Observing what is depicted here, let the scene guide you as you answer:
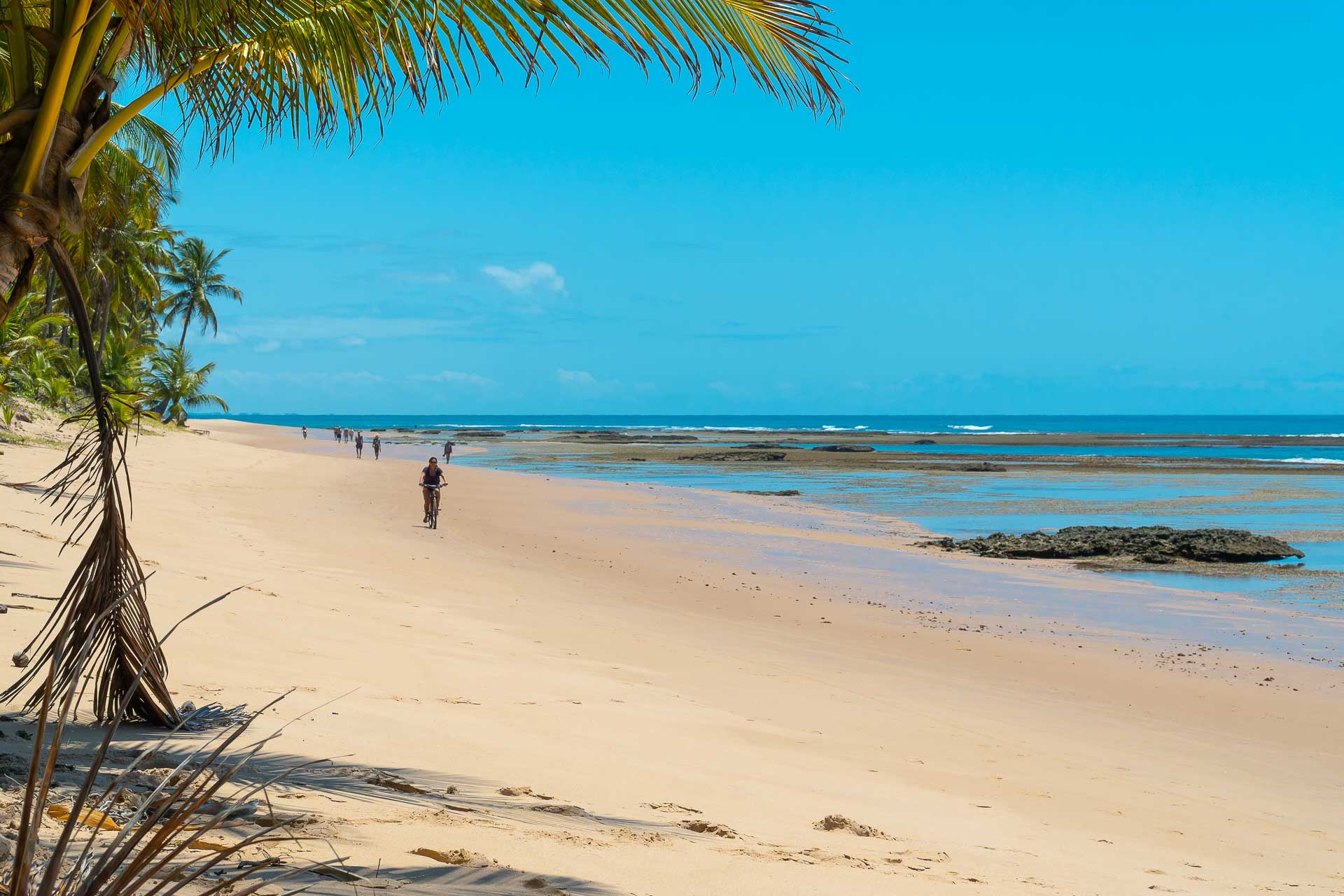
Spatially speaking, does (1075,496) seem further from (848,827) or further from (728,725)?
(848,827)

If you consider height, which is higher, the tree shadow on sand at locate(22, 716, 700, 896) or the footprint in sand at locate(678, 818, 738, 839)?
the tree shadow on sand at locate(22, 716, 700, 896)

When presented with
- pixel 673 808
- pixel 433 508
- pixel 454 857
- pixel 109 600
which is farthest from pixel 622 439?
pixel 454 857

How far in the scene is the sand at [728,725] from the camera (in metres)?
3.72

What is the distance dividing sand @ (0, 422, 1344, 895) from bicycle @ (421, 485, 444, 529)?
14.2 feet

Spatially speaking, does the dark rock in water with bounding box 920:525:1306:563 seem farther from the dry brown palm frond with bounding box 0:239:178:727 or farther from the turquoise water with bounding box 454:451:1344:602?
the dry brown palm frond with bounding box 0:239:178:727

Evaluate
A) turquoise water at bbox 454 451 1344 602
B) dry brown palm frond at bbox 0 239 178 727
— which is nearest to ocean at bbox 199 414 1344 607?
turquoise water at bbox 454 451 1344 602

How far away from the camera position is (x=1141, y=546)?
→ 60.6 ft

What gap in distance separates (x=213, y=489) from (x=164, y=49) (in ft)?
70.6

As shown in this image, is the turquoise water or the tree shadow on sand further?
the turquoise water

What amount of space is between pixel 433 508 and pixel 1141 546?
1376 cm

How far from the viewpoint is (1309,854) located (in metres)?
4.88

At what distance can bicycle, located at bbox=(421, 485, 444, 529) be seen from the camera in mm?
19461

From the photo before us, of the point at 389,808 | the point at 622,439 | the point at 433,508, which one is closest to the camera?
→ the point at 389,808

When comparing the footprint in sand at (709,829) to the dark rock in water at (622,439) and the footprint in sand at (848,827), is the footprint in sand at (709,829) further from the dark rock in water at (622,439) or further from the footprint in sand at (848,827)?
the dark rock in water at (622,439)
